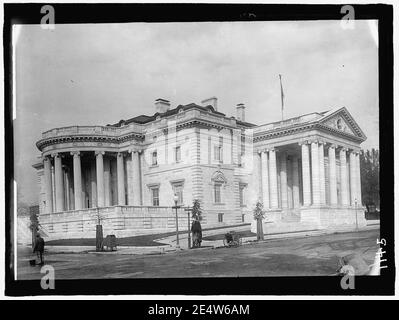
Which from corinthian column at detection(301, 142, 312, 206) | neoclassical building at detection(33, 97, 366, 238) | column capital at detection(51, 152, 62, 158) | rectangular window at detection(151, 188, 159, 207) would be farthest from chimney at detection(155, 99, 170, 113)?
corinthian column at detection(301, 142, 312, 206)

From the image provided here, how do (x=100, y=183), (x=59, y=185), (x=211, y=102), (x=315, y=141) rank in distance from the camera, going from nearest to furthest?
(x=211, y=102) < (x=100, y=183) < (x=59, y=185) < (x=315, y=141)

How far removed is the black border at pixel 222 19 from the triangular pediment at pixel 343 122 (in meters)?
0.43

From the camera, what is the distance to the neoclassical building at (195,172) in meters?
8.70

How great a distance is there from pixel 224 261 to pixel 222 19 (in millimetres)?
4189

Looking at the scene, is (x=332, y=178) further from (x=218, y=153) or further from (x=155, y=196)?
(x=155, y=196)

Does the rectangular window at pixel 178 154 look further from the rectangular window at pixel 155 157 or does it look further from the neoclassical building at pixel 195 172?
the rectangular window at pixel 155 157

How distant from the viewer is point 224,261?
8.45m

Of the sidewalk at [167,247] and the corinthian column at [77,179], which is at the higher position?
the corinthian column at [77,179]

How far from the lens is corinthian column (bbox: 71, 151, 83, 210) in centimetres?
880

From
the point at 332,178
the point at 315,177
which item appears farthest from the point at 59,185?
the point at 332,178

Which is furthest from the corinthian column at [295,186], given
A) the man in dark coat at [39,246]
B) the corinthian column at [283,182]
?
the man in dark coat at [39,246]

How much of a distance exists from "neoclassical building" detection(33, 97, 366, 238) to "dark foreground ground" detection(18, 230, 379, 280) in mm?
377

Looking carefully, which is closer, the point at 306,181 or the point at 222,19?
the point at 222,19

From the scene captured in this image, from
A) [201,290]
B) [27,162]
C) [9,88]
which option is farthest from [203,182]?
[9,88]
